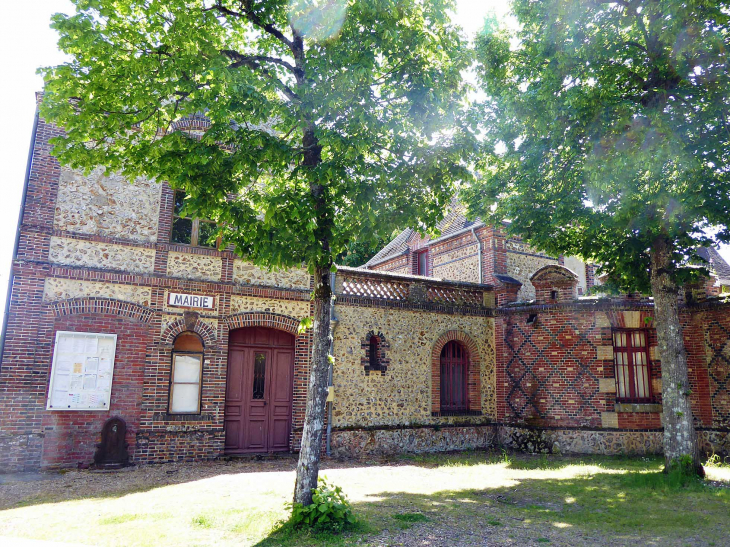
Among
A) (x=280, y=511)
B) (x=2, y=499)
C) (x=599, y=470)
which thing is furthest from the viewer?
(x=599, y=470)

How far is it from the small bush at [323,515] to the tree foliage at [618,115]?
6.09 metres

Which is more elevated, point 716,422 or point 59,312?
point 59,312

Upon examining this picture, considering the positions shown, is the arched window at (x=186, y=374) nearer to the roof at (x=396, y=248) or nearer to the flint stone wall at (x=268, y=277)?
the flint stone wall at (x=268, y=277)

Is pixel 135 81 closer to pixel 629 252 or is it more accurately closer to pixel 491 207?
pixel 491 207

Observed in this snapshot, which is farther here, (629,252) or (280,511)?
(629,252)

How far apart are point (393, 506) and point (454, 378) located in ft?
23.7

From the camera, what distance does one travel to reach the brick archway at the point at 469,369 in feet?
43.0

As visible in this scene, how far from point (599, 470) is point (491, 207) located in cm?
561

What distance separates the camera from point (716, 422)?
1170 centimetres

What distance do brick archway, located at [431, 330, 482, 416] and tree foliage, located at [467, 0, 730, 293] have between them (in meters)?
4.67

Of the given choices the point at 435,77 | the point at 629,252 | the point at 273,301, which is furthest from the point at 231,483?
the point at 629,252

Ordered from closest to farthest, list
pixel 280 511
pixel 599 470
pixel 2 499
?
1. pixel 280 511
2. pixel 2 499
3. pixel 599 470

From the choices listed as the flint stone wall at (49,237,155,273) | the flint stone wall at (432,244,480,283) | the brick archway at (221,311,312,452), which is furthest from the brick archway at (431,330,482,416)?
the flint stone wall at (49,237,155,273)


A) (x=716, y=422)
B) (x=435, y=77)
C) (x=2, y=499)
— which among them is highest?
(x=435, y=77)
